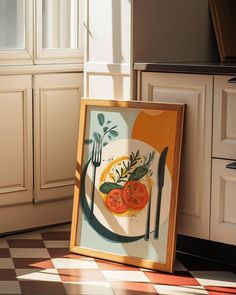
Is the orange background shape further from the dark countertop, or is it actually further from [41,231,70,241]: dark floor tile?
[41,231,70,241]: dark floor tile

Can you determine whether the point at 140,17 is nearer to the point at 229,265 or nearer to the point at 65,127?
the point at 65,127

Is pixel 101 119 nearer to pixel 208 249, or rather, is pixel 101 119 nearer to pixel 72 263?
pixel 72 263

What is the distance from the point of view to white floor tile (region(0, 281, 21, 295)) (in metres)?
3.27

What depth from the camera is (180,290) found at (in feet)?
10.9

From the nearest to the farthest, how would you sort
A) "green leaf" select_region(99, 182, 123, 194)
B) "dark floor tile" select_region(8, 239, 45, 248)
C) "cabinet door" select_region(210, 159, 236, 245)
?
1. "cabinet door" select_region(210, 159, 236, 245)
2. "green leaf" select_region(99, 182, 123, 194)
3. "dark floor tile" select_region(8, 239, 45, 248)

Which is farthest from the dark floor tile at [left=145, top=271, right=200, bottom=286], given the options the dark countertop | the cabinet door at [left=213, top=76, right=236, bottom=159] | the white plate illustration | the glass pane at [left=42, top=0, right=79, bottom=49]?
the glass pane at [left=42, top=0, right=79, bottom=49]

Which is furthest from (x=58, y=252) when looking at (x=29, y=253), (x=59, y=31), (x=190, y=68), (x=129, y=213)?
(x=59, y=31)

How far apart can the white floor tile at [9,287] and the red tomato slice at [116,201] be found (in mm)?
641

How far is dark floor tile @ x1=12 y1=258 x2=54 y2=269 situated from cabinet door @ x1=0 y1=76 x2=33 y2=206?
549 mm

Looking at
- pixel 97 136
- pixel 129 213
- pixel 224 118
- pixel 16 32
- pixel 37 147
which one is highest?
pixel 16 32

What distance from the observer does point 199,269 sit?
3.66 metres

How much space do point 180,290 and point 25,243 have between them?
1.10m

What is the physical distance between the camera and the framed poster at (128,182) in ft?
11.8

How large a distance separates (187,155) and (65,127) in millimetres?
1053
